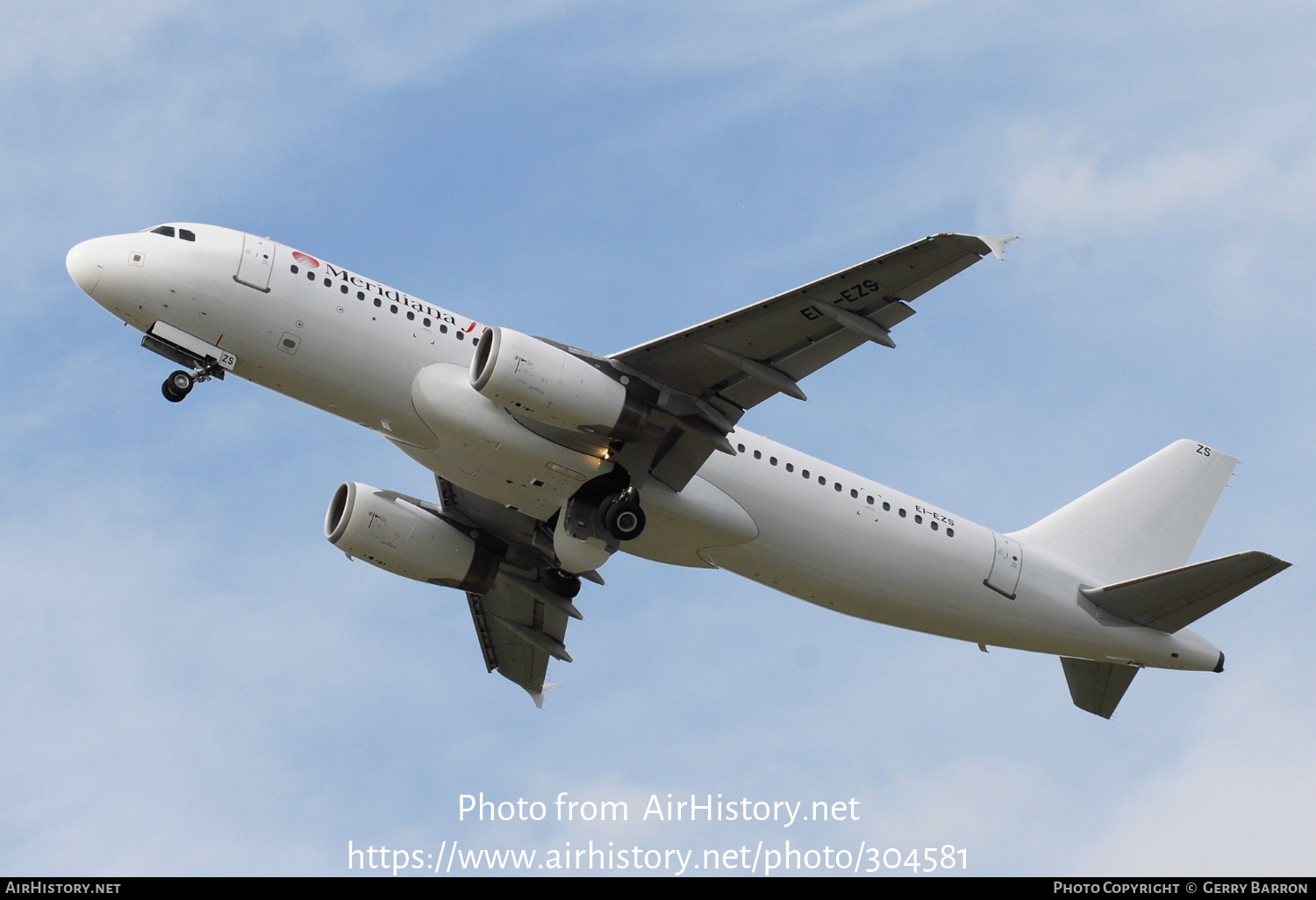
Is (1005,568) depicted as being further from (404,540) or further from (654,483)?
(404,540)

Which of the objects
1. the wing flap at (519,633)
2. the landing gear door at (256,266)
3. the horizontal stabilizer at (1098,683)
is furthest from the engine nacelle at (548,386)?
the horizontal stabilizer at (1098,683)

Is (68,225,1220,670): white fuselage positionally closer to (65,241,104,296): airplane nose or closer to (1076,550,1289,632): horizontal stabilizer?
(65,241,104,296): airplane nose

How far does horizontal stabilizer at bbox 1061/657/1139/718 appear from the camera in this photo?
33.2m

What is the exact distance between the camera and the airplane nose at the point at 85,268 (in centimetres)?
2677

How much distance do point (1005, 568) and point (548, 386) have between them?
456 inches

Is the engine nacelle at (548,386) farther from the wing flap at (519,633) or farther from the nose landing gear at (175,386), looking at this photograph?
the wing flap at (519,633)

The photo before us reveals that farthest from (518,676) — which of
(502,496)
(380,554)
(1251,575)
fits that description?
(1251,575)

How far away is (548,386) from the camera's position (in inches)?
1014

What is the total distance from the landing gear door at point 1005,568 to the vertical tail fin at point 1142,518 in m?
1.82

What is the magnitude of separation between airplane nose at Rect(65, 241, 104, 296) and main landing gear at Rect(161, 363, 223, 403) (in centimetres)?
221

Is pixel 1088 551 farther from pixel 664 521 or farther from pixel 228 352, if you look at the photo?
pixel 228 352

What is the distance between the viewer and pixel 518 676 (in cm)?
3666

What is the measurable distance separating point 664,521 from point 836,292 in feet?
20.4

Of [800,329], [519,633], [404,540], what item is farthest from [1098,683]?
[404,540]
